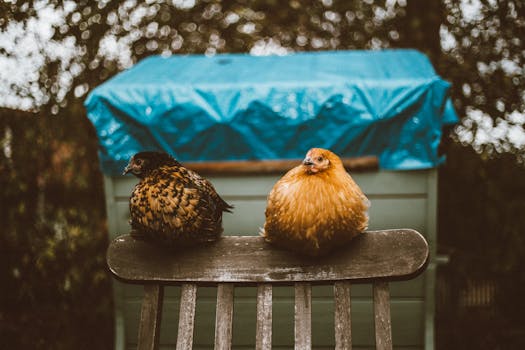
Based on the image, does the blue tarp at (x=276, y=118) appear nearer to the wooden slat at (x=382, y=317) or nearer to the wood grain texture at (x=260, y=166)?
the wood grain texture at (x=260, y=166)

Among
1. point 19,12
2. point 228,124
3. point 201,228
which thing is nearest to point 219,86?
point 228,124

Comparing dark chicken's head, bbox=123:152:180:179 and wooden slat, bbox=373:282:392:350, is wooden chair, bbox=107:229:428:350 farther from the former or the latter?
dark chicken's head, bbox=123:152:180:179

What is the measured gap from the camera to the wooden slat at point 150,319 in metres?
1.44

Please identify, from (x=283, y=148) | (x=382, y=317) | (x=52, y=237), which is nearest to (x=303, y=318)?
(x=382, y=317)

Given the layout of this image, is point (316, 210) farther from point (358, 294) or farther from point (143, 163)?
point (358, 294)

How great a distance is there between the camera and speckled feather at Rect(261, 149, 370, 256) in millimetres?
1283

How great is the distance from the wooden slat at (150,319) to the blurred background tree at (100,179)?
1555 mm

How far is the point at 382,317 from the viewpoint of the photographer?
139 centimetres

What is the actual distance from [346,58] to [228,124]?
3.91ft

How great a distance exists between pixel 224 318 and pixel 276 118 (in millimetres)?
1220

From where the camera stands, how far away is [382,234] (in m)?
1.45

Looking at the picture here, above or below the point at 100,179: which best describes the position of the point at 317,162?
above

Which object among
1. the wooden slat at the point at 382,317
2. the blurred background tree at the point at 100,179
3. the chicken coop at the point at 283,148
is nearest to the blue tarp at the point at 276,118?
the chicken coop at the point at 283,148

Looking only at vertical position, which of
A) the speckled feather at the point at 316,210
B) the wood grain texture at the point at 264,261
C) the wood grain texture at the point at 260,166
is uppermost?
the speckled feather at the point at 316,210
